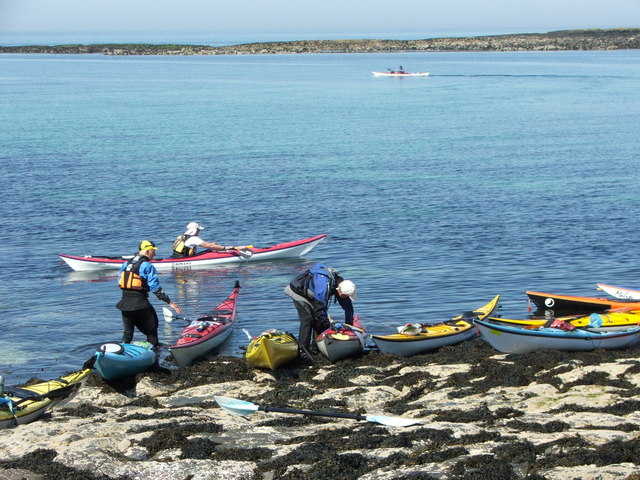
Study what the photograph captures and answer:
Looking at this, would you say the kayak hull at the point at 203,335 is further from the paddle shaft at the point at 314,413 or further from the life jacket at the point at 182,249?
the life jacket at the point at 182,249

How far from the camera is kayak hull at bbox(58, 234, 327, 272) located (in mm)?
21703

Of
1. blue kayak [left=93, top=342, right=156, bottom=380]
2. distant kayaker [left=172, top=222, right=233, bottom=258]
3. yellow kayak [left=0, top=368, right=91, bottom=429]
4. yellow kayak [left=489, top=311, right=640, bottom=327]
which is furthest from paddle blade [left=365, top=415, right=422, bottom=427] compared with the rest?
distant kayaker [left=172, top=222, right=233, bottom=258]

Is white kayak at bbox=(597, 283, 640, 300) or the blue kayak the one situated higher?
the blue kayak

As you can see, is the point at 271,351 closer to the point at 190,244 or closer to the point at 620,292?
the point at 620,292

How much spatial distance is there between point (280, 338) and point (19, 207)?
19232 millimetres

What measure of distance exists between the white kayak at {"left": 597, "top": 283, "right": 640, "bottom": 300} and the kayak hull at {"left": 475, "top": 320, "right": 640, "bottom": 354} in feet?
13.5

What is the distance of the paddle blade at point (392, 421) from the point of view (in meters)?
9.94

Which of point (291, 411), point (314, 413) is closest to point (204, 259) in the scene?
point (291, 411)

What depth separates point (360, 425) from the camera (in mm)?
10305

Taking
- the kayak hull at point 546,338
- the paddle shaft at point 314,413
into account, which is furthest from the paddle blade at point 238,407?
the kayak hull at point 546,338

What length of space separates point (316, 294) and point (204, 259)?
9.35 meters

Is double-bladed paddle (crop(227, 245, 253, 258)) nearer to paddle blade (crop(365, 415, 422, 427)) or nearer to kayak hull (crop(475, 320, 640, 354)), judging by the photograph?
kayak hull (crop(475, 320, 640, 354))

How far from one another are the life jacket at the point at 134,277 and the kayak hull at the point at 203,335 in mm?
1232

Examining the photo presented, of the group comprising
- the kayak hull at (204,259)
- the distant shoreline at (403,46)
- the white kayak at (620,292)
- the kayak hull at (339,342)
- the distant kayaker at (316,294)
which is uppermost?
the distant shoreline at (403,46)
